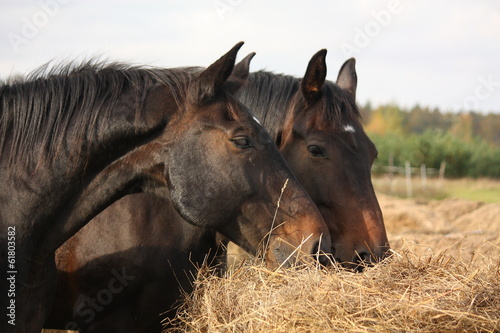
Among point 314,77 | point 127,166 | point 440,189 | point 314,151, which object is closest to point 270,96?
point 314,77

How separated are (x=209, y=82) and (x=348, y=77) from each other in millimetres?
2294

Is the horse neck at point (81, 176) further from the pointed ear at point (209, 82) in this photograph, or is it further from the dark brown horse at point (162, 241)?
the dark brown horse at point (162, 241)

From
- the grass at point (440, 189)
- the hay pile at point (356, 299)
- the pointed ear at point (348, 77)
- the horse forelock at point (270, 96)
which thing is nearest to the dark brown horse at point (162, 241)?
the horse forelock at point (270, 96)

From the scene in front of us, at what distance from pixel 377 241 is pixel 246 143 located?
1.32 meters

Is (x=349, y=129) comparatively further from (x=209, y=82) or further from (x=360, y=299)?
(x=360, y=299)

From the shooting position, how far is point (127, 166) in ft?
11.4

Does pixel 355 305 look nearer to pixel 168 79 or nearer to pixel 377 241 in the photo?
pixel 377 241

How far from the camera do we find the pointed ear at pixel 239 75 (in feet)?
12.0

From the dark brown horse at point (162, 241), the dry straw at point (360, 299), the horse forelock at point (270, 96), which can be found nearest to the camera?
the dry straw at point (360, 299)

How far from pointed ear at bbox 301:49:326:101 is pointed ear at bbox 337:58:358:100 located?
65 centimetres

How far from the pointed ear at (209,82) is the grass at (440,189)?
23.8 metres

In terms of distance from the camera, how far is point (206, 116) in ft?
11.2

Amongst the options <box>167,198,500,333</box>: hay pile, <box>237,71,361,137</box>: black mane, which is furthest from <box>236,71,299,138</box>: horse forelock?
<box>167,198,500,333</box>: hay pile

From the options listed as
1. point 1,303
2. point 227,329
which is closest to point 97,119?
point 1,303
